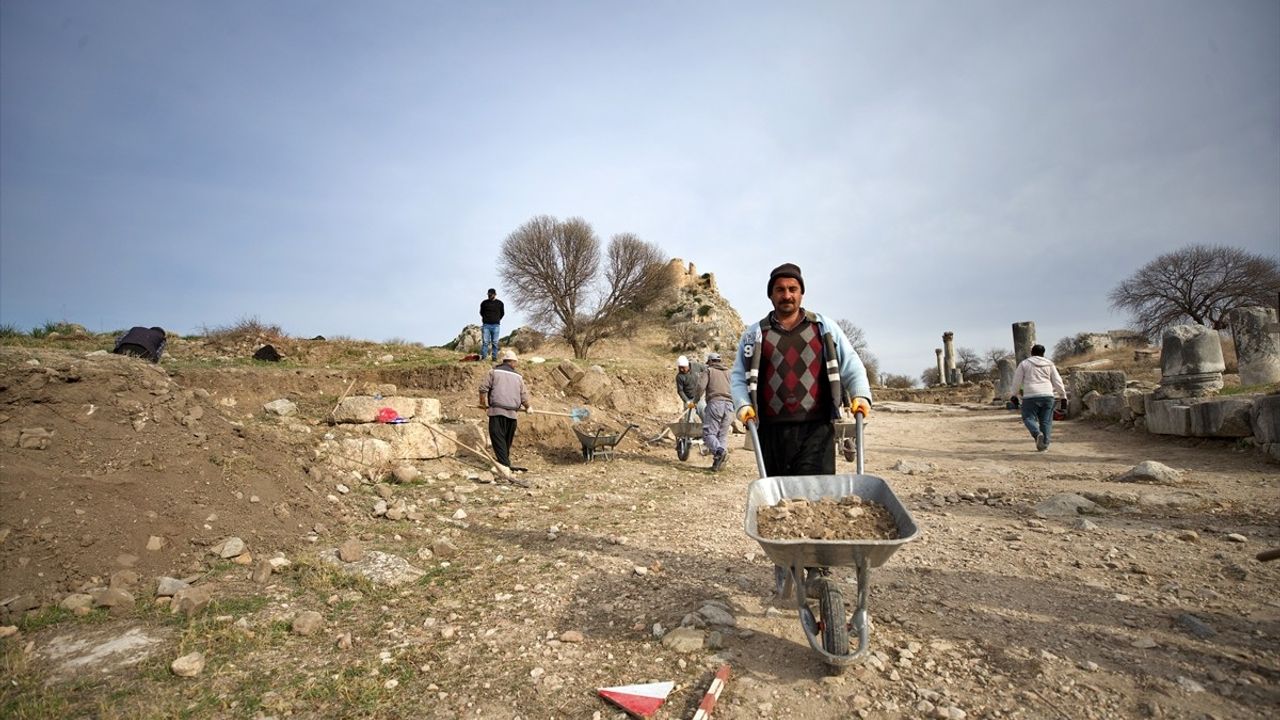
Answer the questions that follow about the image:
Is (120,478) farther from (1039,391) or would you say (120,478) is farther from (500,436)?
(1039,391)

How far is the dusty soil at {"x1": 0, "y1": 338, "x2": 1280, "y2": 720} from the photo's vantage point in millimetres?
2424

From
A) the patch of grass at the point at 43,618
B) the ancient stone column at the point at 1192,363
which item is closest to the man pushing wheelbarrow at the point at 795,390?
the patch of grass at the point at 43,618

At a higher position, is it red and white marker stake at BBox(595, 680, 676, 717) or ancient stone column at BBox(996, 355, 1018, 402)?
ancient stone column at BBox(996, 355, 1018, 402)

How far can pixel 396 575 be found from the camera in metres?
3.97

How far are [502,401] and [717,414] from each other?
10.2ft

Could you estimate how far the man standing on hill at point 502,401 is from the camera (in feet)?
24.6

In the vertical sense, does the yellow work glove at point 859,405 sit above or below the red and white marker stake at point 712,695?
above

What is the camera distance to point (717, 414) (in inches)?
328

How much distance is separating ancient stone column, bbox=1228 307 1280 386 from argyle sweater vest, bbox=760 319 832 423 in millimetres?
12330

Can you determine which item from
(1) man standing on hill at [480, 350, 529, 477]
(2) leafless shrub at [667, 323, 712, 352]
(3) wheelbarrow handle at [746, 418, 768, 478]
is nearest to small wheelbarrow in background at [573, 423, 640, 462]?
(1) man standing on hill at [480, 350, 529, 477]

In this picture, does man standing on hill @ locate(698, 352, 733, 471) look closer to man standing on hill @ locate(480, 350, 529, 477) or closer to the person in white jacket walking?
man standing on hill @ locate(480, 350, 529, 477)

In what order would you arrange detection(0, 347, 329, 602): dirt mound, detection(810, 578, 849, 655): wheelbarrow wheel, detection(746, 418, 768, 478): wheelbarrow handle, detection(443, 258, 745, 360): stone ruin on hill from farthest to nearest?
detection(443, 258, 745, 360): stone ruin on hill, detection(0, 347, 329, 602): dirt mound, detection(746, 418, 768, 478): wheelbarrow handle, detection(810, 578, 849, 655): wheelbarrow wheel

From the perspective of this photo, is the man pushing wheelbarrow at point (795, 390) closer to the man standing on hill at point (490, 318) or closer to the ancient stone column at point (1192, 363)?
the ancient stone column at point (1192, 363)

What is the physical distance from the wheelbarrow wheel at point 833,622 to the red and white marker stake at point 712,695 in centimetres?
46
